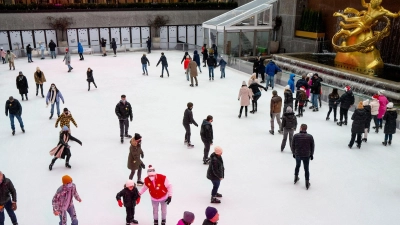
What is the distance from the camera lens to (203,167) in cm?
789

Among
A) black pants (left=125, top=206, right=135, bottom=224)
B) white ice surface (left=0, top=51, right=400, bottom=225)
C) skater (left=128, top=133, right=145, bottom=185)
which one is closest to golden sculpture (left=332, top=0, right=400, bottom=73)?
white ice surface (left=0, top=51, right=400, bottom=225)

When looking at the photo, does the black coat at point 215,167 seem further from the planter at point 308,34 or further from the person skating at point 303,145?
the planter at point 308,34

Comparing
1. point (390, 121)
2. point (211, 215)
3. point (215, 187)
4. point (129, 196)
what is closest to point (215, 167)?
point (215, 187)

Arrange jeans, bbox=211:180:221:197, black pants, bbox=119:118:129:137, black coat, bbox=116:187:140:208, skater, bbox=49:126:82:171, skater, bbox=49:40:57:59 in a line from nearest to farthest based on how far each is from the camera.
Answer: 1. black coat, bbox=116:187:140:208
2. jeans, bbox=211:180:221:197
3. skater, bbox=49:126:82:171
4. black pants, bbox=119:118:129:137
5. skater, bbox=49:40:57:59

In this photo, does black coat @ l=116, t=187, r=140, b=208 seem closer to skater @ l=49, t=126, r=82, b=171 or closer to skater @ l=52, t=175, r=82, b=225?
skater @ l=52, t=175, r=82, b=225

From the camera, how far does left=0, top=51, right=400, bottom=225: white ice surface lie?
617cm

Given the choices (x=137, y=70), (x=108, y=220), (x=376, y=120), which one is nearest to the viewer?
(x=108, y=220)

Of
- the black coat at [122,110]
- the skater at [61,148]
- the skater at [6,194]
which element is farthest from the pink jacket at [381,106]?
the skater at [6,194]

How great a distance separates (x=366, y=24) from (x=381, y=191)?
35.7 feet

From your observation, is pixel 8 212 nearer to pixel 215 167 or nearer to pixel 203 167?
pixel 215 167

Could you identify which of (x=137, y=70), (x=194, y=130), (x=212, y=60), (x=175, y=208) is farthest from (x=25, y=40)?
(x=175, y=208)

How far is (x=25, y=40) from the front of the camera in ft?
88.1

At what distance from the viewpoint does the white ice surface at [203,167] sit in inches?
243

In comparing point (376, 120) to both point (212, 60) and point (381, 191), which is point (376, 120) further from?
point (212, 60)
